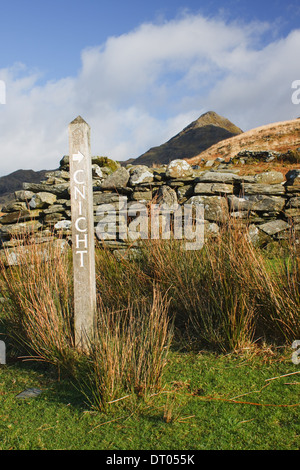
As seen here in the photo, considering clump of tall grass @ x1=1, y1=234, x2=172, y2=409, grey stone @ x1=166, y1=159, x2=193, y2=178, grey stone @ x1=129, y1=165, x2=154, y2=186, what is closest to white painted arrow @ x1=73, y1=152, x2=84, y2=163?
clump of tall grass @ x1=1, y1=234, x2=172, y2=409

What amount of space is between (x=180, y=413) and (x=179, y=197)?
580 cm

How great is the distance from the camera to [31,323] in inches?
133

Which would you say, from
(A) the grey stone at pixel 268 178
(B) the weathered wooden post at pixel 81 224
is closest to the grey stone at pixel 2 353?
(B) the weathered wooden post at pixel 81 224

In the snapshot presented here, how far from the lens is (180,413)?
2547 mm

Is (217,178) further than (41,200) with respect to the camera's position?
No

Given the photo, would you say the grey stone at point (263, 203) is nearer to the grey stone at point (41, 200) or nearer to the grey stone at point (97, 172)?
the grey stone at point (97, 172)

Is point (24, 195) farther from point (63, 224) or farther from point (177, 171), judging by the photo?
point (177, 171)

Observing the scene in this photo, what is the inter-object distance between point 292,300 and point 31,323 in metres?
2.45

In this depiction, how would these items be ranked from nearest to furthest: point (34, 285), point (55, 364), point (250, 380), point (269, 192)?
point (250, 380)
point (55, 364)
point (34, 285)
point (269, 192)

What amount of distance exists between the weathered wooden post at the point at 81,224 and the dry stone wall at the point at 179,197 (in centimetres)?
365

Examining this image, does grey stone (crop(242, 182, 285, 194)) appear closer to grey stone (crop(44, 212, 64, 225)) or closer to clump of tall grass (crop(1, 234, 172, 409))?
grey stone (crop(44, 212, 64, 225))

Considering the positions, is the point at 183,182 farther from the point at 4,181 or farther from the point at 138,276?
the point at 4,181

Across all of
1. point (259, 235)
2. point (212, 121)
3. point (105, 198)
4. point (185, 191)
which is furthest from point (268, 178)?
point (212, 121)
